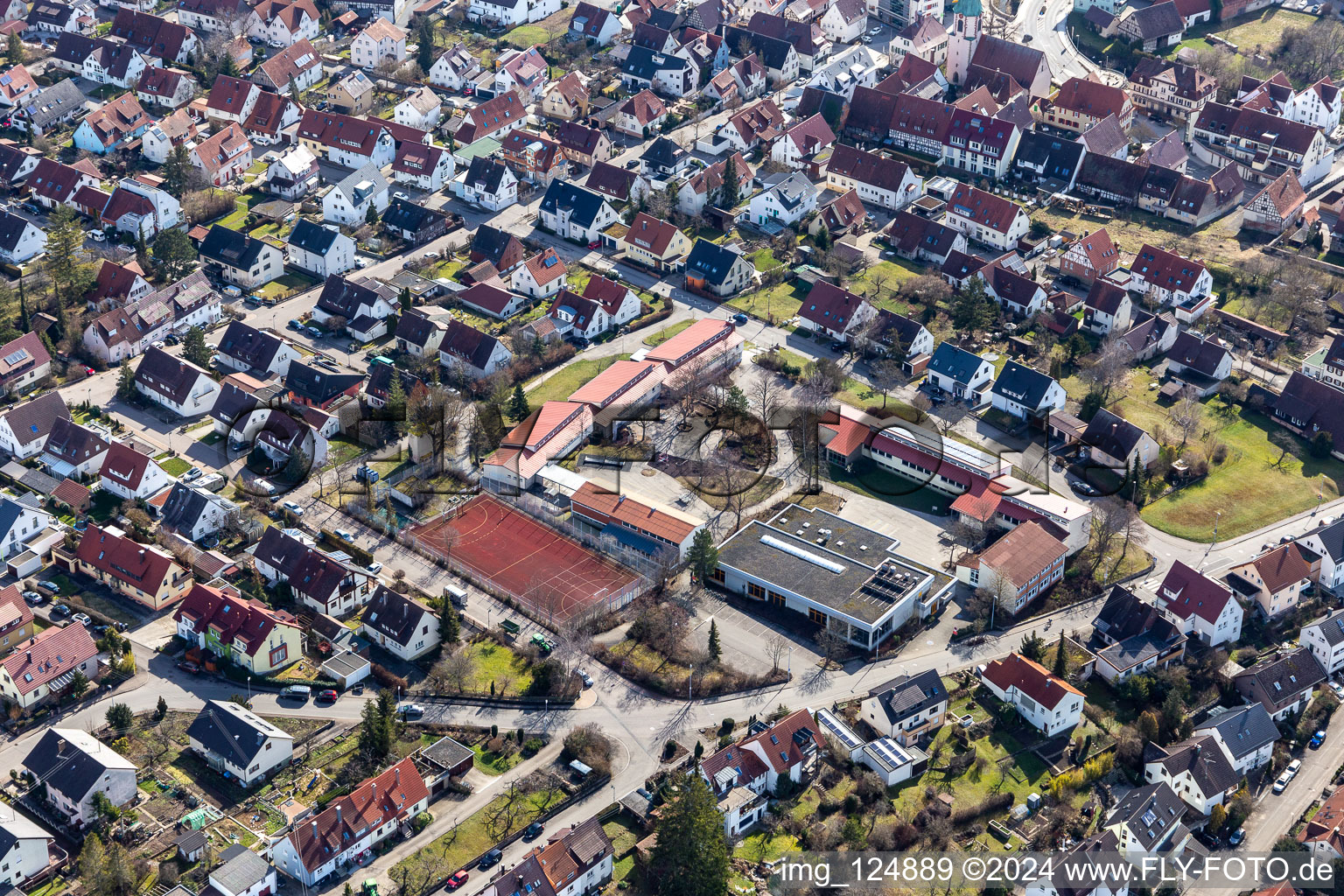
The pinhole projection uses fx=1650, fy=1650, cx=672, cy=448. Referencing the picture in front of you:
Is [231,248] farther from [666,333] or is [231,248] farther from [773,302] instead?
[773,302]

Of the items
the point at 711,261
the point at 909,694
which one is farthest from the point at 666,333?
the point at 909,694

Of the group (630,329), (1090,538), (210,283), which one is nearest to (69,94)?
(210,283)

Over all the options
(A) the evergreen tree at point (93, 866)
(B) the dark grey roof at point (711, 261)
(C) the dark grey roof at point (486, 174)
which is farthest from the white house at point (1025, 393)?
(A) the evergreen tree at point (93, 866)

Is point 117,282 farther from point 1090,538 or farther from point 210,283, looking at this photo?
point 1090,538

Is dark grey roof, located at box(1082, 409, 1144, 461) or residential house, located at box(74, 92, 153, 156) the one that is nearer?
dark grey roof, located at box(1082, 409, 1144, 461)

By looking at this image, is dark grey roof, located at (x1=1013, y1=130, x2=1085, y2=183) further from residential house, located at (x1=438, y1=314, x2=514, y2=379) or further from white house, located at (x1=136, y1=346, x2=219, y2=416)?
white house, located at (x1=136, y1=346, x2=219, y2=416)

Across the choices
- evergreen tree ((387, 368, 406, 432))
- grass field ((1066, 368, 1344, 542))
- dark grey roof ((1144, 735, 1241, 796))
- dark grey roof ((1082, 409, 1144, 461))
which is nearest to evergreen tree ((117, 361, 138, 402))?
evergreen tree ((387, 368, 406, 432))
